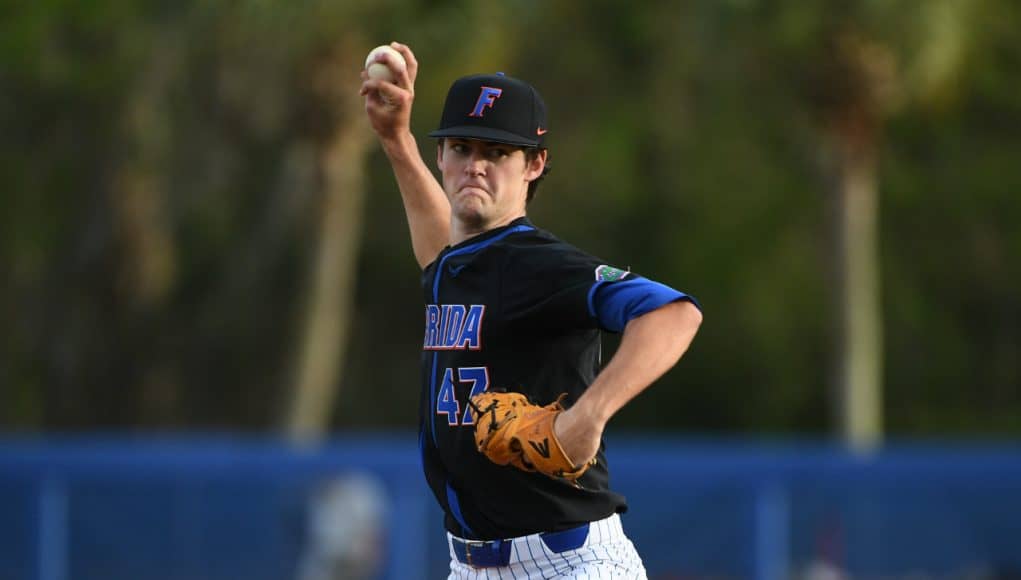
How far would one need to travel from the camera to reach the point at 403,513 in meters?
12.7

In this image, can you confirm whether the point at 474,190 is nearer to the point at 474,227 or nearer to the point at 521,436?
the point at 474,227

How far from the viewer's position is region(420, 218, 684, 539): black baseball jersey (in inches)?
164

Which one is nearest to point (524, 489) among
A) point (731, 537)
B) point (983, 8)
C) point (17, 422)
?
point (731, 537)

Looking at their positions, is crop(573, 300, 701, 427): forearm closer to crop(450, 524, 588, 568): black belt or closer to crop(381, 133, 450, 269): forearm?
crop(450, 524, 588, 568): black belt

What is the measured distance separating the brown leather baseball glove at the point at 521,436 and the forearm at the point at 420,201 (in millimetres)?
961

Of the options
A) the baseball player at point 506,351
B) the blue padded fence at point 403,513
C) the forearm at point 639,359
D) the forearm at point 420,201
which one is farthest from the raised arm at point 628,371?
the blue padded fence at point 403,513

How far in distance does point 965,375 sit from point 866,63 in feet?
29.1

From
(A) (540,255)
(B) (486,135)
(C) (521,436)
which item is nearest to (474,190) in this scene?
(B) (486,135)

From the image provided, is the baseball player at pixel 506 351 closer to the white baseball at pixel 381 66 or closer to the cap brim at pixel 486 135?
the cap brim at pixel 486 135

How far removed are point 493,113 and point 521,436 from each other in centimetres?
87

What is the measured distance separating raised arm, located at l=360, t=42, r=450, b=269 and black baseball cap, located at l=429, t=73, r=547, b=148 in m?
0.54

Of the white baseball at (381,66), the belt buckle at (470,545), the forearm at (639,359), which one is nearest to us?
the forearm at (639,359)

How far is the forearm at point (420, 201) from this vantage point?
5004mm

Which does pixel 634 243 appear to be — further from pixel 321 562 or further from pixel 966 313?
pixel 321 562
